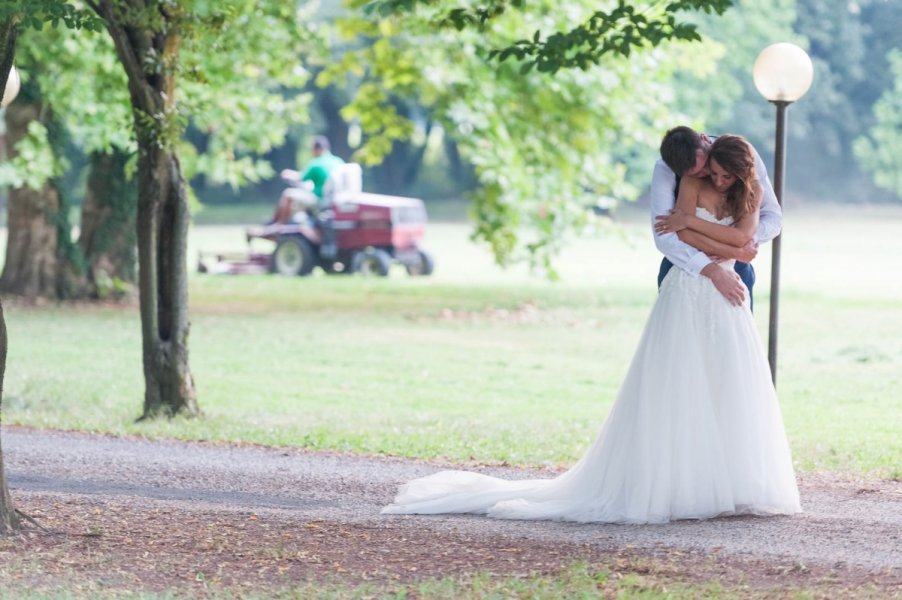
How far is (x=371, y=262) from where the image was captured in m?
30.4

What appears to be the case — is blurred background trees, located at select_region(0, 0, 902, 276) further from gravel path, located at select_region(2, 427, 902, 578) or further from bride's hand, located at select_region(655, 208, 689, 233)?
bride's hand, located at select_region(655, 208, 689, 233)

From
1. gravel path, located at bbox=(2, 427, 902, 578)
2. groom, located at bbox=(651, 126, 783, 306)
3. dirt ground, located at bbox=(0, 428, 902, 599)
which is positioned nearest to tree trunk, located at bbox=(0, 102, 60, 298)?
gravel path, located at bbox=(2, 427, 902, 578)

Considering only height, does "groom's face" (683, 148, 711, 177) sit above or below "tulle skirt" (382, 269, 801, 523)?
above

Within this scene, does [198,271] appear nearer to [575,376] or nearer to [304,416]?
[575,376]

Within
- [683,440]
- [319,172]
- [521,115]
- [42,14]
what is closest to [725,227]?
[683,440]

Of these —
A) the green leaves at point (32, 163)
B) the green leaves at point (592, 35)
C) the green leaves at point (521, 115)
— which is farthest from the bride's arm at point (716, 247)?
the green leaves at point (32, 163)

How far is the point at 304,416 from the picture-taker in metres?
13.0

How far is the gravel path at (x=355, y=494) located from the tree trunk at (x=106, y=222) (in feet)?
41.4

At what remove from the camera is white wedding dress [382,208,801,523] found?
24.8 feet

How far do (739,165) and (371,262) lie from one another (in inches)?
905

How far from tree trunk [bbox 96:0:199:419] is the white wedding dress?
174 inches

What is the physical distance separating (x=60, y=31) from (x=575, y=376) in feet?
25.2

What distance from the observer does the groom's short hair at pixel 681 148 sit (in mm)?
7750

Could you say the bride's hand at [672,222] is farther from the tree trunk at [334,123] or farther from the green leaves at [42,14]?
the tree trunk at [334,123]
